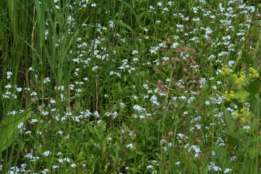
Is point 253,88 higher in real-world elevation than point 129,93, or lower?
higher

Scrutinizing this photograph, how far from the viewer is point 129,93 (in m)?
3.12

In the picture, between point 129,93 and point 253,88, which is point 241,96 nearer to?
point 253,88

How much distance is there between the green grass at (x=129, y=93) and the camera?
2061mm

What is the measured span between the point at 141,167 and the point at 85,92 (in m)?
1.01

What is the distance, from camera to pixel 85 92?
10.1 feet

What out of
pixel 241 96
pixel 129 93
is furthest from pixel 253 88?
pixel 129 93

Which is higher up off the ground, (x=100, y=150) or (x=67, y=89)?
(x=67, y=89)

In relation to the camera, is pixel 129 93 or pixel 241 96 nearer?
pixel 241 96

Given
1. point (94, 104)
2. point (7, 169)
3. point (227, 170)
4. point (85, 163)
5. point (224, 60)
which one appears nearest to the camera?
point (227, 170)

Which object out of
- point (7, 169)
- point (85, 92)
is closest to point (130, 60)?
point (85, 92)

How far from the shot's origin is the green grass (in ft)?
6.76

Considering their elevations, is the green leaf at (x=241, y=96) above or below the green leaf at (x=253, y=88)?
below

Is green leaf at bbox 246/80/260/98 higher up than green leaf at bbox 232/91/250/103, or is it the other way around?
green leaf at bbox 246/80/260/98

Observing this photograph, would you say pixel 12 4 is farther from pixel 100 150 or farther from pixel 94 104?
pixel 100 150
